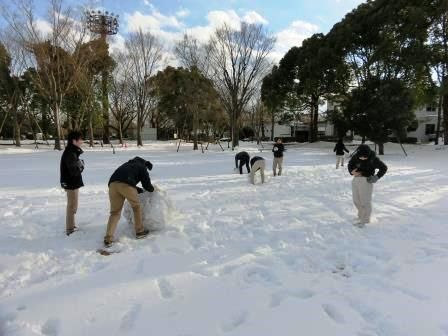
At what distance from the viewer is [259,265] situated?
4109 millimetres

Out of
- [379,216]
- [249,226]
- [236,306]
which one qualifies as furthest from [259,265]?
[379,216]

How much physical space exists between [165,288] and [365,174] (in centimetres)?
375

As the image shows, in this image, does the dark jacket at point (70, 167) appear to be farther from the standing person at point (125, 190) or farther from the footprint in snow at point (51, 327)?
the footprint in snow at point (51, 327)

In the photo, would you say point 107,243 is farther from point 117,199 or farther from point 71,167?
point 71,167

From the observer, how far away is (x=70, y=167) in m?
5.09

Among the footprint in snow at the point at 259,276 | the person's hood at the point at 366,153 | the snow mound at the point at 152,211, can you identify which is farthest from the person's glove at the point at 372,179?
the snow mound at the point at 152,211

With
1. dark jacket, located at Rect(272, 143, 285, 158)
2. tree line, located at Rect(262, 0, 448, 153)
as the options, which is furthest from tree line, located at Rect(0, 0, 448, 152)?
dark jacket, located at Rect(272, 143, 285, 158)

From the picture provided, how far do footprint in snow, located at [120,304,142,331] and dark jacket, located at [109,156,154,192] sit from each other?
1.92 meters

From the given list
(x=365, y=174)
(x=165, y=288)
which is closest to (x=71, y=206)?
(x=165, y=288)

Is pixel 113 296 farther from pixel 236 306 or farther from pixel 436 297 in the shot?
pixel 436 297

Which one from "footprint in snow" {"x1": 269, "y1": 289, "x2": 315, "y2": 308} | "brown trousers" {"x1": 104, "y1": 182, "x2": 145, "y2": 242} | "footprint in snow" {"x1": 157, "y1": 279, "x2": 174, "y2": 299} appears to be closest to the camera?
"footprint in snow" {"x1": 269, "y1": 289, "x2": 315, "y2": 308}

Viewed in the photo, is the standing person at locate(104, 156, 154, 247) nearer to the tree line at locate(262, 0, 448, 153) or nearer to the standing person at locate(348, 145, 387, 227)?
the standing person at locate(348, 145, 387, 227)

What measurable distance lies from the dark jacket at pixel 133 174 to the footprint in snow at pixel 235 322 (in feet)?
8.07

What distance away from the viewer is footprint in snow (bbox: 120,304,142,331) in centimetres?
293
